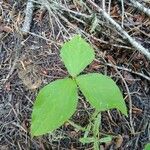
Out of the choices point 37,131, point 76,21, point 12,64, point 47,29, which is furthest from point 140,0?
point 37,131

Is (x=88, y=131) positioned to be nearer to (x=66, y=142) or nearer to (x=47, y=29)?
(x=66, y=142)

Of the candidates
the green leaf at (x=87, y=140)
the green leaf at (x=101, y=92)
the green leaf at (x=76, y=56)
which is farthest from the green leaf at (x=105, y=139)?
the green leaf at (x=76, y=56)

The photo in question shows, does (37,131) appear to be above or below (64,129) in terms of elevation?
above

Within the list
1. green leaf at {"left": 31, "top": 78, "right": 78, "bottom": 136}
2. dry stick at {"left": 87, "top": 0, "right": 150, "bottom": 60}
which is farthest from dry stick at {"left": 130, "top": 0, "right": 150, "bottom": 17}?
green leaf at {"left": 31, "top": 78, "right": 78, "bottom": 136}

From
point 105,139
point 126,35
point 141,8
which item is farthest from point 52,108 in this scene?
point 141,8

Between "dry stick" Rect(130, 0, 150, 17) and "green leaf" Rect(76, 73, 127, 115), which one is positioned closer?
"green leaf" Rect(76, 73, 127, 115)

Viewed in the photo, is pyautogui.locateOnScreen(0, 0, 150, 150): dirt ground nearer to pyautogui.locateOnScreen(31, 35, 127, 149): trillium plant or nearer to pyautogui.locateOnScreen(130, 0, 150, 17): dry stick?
pyautogui.locateOnScreen(130, 0, 150, 17): dry stick

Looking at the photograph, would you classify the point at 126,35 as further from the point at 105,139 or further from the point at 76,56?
the point at 105,139
